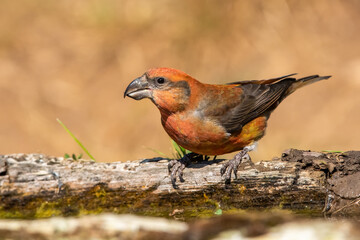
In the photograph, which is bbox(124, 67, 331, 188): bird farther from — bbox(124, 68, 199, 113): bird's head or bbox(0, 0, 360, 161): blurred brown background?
bbox(0, 0, 360, 161): blurred brown background

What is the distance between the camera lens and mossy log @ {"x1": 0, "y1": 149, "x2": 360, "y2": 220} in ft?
15.1

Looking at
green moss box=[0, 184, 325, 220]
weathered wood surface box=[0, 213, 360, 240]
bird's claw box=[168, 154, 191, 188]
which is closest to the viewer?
weathered wood surface box=[0, 213, 360, 240]

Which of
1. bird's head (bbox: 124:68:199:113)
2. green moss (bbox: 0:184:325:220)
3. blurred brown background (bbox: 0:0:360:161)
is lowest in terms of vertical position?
green moss (bbox: 0:184:325:220)

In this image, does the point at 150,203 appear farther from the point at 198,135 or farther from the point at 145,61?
the point at 145,61

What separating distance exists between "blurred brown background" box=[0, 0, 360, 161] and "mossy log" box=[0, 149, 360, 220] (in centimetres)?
411

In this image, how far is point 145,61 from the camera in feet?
34.9

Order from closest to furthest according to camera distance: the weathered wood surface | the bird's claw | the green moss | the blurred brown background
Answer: the weathered wood surface → the green moss → the bird's claw → the blurred brown background

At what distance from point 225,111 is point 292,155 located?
88 centimetres

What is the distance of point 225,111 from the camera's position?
5660mm

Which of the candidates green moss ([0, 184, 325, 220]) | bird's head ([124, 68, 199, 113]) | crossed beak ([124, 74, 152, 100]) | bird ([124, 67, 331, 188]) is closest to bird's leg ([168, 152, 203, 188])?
bird ([124, 67, 331, 188])

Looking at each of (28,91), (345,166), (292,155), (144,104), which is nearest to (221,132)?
(292,155)

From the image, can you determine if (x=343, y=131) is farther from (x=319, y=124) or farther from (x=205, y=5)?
(x=205, y=5)

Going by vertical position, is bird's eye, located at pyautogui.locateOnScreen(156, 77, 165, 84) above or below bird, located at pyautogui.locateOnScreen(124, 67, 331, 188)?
above

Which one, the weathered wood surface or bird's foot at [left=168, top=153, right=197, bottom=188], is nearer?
the weathered wood surface
